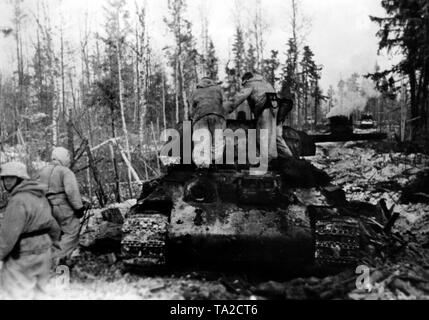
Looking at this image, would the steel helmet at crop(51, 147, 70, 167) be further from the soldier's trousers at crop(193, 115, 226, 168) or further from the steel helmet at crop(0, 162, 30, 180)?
the soldier's trousers at crop(193, 115, 226, 168)

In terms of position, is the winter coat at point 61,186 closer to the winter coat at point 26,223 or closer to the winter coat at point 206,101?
the winter coat at point 26,223

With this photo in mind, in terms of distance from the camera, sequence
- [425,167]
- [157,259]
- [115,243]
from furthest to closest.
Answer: [425,167] < [115,243] < [157,259]

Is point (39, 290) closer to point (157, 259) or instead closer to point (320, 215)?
point (157, 259)

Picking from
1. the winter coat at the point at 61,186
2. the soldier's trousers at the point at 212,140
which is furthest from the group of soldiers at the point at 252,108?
the winter coat at the point at 61,186

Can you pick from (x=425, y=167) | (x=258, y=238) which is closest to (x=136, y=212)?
(x=258, y=238)

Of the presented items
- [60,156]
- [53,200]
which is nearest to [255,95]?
[60,156]

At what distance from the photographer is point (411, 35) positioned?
20281 millimetres

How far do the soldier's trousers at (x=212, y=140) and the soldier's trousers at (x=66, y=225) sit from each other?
6.38ft

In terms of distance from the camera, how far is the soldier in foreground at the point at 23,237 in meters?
3.76

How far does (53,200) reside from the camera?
18.1 feet

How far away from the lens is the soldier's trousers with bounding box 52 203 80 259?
218 inches

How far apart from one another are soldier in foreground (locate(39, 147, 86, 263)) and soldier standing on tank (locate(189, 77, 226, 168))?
81.3 inches

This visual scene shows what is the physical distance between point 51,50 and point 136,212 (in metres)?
18.8

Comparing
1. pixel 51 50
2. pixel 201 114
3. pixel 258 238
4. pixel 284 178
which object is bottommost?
pixel 258 238
